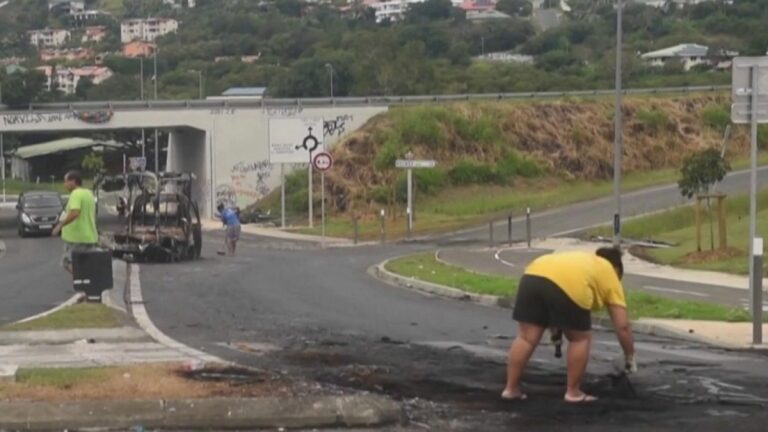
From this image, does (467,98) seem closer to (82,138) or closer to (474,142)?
(474,142)

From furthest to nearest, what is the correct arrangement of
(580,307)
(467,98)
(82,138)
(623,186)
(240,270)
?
(82,138)
(467,98)
(623,186)
(240,270)
(580,307)

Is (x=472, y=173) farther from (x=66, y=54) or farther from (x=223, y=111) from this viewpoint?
(x=66, y=54)

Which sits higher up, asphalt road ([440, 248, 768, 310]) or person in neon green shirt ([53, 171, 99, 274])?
person in neon green shirt ([53, 171, 99, 274])

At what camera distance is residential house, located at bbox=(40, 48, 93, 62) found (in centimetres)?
17888

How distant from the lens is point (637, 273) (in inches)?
1224

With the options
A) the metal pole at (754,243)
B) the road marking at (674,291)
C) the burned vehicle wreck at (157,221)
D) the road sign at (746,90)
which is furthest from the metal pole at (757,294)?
the burned vehicle wreck at (157,221)

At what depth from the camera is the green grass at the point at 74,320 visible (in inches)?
626

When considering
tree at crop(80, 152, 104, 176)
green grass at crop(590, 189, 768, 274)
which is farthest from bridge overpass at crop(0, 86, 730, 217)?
tree at crop(80, 152, 104, 176)

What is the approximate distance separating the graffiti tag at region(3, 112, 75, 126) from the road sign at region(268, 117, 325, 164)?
9.87 metres

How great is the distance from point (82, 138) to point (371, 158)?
53.6 meters

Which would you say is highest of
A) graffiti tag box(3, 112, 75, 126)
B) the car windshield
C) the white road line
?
graffiti tag box(3, 112, 75, 126)

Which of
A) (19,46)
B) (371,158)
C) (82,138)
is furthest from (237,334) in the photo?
(19,46)

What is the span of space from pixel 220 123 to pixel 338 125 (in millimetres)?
5850

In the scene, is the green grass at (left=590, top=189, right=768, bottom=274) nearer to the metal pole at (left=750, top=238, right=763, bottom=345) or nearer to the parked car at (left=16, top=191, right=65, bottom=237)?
the metal pole at (left=750, top=238, right=763, bottom=345)
